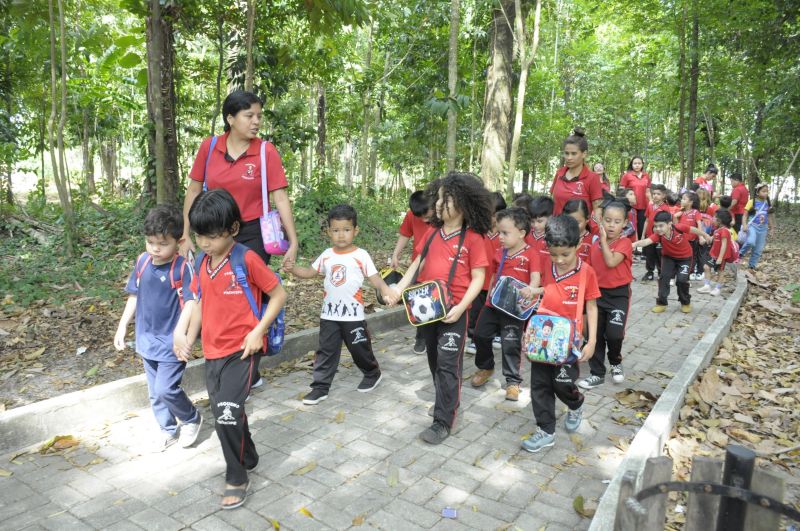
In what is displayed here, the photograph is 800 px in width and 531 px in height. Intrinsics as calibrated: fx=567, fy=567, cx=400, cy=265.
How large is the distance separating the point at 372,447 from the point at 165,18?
6410mm

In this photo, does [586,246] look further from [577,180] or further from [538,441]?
[538,441]

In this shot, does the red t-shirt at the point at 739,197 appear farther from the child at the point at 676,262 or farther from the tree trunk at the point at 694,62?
the child at the point at 676,262

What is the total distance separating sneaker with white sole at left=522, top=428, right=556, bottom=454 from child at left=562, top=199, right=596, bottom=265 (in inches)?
75.7

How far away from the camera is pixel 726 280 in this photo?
35.5 feet

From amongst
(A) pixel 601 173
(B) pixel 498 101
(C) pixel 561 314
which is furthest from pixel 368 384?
(A) pixel 601 173

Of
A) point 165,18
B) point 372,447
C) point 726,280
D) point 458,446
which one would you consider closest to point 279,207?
point 372,447

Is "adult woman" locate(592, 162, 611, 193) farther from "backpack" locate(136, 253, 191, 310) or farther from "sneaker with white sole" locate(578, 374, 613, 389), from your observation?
"backpack" locate(136, 253, 191, 310)

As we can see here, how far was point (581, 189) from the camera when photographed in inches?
243

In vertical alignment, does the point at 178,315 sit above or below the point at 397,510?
above

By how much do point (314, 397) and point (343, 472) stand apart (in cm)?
120

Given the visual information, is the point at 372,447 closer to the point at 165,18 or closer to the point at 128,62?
the point at 128,62

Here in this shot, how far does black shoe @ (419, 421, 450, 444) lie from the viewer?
4.04 m

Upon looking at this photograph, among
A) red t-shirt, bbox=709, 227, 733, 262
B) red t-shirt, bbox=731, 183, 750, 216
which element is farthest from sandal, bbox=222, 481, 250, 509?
red t-shirt, bbox=731, 183, 750, 216

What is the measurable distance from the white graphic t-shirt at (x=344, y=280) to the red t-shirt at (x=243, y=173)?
0.74m
